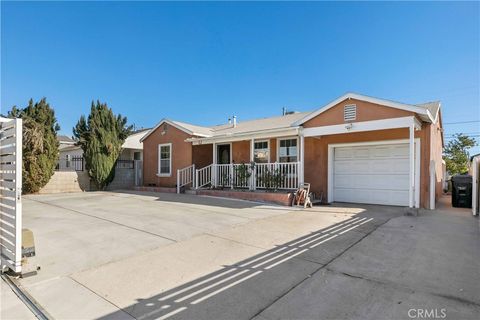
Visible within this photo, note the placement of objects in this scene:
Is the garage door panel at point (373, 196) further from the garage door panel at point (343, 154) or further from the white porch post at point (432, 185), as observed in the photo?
the garage door panel at point (343, 154)

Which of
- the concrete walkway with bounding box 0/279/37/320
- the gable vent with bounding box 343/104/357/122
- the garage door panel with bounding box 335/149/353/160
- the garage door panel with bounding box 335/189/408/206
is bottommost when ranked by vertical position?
the concrete walkway with bounding box 0/279/37/320

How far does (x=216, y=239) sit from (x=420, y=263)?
3.45 metres

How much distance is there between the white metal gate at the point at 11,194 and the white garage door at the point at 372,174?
408 inches

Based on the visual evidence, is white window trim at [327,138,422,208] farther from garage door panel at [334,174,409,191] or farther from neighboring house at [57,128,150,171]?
neighboring house at [57,128,150,171]

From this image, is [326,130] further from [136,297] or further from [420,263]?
[136,297]

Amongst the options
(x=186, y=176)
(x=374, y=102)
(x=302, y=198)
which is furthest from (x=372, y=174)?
(x=186, y=176)

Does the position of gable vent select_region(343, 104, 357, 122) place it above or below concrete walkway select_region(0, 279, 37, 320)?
above

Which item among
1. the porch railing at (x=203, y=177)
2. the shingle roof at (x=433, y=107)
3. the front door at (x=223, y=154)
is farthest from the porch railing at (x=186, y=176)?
the shingle roof at (x=433, y=107)

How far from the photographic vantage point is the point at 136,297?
302 centimetres

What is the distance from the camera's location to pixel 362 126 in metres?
9.38

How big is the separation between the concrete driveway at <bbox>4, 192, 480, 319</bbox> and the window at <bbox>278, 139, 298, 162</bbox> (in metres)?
5.57

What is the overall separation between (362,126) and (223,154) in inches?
311

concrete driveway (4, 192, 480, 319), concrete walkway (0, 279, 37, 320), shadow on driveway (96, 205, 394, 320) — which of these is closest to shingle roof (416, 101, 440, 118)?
concrete driveway (4, 192, 480, 319)

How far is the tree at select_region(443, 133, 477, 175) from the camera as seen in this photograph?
2034cm
